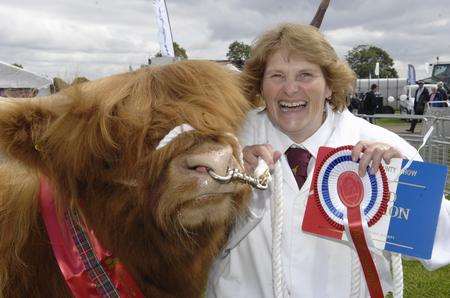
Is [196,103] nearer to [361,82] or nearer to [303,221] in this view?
[303,221]

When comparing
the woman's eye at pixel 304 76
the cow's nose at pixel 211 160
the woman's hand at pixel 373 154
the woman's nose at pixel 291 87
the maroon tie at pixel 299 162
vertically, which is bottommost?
the maroon tie at pixel 299 162

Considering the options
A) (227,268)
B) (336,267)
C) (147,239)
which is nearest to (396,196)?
(336,267)

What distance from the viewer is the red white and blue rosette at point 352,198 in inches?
97.7

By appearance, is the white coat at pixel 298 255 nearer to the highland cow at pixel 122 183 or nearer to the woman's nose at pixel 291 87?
the woman's nose at pixel 291 87

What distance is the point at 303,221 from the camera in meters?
2.63

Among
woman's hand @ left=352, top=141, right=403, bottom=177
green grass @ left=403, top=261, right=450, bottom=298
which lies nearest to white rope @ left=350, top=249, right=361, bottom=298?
woman's hand @ left=352, top=141, right=403, bottom=177

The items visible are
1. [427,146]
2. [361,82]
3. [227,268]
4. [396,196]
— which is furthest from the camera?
[361,82]

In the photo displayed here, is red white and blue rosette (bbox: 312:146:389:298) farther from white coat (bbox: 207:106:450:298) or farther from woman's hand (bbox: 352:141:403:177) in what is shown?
white coat (bbox: 207:106:450:298)

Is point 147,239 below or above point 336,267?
above

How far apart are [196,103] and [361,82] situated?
46173 millimetres

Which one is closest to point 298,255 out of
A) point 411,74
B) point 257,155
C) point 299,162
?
point 299,162

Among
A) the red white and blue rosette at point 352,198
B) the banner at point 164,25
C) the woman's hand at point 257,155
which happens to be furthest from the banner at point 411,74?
the woman's hand at point 257,155

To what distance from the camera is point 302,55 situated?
2898 mm

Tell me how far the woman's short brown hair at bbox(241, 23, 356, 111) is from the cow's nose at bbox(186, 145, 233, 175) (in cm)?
109
